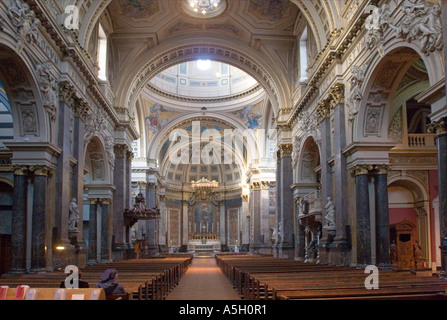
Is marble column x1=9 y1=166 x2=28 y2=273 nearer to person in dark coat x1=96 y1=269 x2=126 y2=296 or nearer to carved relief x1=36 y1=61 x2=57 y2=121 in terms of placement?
carved relief x1=36 y1=61 x2=57 y2=121

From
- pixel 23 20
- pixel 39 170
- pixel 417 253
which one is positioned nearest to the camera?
pixel 23 20

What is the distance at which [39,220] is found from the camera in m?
14.2

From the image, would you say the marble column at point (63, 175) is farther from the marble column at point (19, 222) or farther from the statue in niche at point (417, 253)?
the statue in niche at point (417, 253)

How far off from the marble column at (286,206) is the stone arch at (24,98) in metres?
13.6

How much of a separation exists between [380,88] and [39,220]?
34.5ft

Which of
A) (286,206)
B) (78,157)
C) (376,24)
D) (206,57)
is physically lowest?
(286,206)

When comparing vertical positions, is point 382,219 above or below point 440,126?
below

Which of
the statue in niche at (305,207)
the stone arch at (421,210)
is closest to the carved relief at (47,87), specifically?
the statue in niche at (305,207)

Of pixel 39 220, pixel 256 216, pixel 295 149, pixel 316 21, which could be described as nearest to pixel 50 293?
pixel 39 220

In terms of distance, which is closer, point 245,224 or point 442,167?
point 442,167

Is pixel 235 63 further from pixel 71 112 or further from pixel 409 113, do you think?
pixel 71 112

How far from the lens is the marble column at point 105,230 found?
22766 millimetres

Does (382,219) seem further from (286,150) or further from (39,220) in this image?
(286,150)
